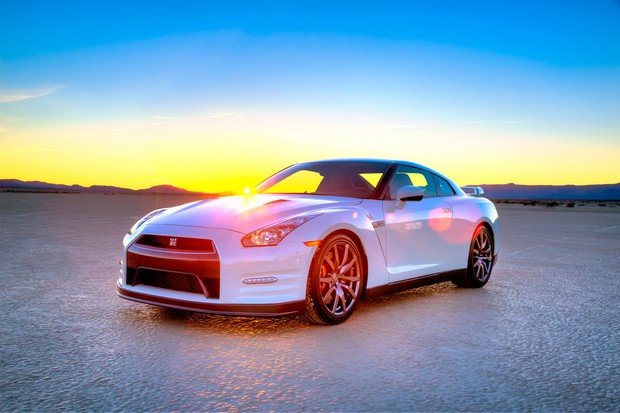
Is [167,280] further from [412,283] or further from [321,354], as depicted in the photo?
[412,283]

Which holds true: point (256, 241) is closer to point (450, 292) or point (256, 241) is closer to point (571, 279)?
point (450, 292)

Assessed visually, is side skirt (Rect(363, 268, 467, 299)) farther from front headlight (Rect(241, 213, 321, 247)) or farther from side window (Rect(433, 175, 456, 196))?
front headlight (Rect(241, 213, 321, 247))

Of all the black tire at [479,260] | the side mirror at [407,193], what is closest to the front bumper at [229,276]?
the side mirror at [407,193]

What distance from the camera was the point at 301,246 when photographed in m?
5.28

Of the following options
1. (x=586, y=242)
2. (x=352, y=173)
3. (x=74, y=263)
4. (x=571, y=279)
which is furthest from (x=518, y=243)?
(x=74, y=263)

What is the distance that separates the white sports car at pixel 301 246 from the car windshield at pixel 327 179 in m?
0.01

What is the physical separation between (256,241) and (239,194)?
211 cm

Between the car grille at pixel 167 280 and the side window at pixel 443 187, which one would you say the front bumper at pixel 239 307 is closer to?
the car grille at pixel 167 280

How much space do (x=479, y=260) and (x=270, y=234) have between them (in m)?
3.60

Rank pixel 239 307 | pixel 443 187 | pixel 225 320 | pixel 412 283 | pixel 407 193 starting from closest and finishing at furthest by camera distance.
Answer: pixel 239 307, pixel 225 320, pixel 407 193, pixel 412 283, pixel 443 187

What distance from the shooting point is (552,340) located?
514 cm

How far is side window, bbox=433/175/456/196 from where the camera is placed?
300 inches

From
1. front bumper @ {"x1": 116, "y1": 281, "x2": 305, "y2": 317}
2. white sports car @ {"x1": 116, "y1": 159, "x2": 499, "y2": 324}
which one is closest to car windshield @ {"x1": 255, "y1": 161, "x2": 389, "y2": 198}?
white sports car @ {"x1": 116, "y1": 159, "x2": 499, "y2": 324}

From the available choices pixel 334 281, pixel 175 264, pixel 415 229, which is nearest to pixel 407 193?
pixel 415 229
